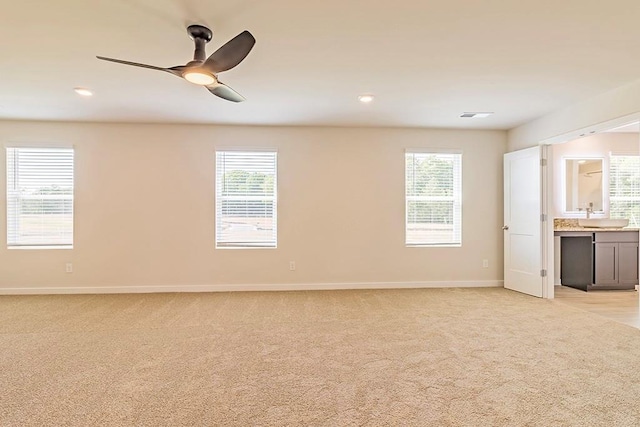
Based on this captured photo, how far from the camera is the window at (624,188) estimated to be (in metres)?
5.82

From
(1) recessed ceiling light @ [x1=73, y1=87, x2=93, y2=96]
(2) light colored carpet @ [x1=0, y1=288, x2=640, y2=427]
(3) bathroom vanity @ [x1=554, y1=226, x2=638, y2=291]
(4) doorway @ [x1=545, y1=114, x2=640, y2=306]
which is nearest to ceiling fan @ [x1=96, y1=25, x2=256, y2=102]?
(1) recessed ceiling light @ [x1=73, y1=87, x2=93, y2=96]

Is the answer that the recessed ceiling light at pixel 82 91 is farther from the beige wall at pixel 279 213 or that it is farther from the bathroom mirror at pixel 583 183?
the bathroom mirror at pixel 583 183

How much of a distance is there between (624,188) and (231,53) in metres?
6.84

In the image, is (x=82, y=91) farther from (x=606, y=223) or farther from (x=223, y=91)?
(x=606, y=223)

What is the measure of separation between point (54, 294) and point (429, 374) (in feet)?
17.0

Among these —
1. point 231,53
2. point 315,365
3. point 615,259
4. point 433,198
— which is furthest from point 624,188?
point 231,53

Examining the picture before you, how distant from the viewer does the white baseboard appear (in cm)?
492

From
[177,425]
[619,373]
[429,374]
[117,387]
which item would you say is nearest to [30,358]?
[117,387]

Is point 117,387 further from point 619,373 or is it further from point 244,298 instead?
point 619,373

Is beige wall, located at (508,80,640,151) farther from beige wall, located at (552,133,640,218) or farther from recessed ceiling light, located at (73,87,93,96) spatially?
recessed ceiling light, located at (73,87,93,96)

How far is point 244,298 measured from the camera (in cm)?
471

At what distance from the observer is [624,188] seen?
5.83 metres

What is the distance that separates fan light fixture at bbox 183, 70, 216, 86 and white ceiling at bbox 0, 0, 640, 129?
1.10ft

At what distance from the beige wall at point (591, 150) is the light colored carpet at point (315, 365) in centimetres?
236
